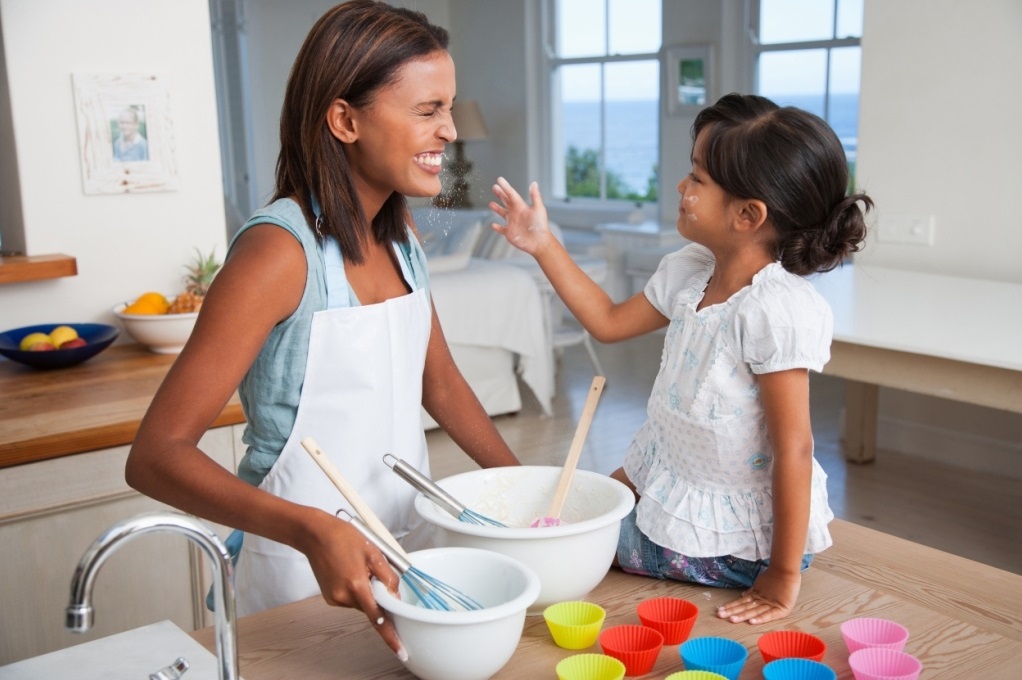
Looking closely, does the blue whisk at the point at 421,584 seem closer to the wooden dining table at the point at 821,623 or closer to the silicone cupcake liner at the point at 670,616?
the wooden dining table at the point at 821,623

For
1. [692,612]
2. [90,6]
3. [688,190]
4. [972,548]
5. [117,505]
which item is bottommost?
[972,548]

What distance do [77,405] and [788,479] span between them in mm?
1276

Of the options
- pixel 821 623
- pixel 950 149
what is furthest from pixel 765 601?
pixel 950 149

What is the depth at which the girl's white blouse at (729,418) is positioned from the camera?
117cm

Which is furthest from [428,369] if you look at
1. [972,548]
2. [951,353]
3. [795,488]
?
[972,548]

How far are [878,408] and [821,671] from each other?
295cm

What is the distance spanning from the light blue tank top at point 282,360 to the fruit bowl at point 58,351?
3.21ft

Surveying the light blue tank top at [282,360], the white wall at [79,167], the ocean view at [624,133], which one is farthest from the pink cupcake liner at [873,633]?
the ocean view at [624,133]

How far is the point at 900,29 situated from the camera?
334 cm

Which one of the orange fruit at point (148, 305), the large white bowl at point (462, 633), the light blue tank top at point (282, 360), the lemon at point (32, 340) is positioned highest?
the light blue tank top at point (282, 360)

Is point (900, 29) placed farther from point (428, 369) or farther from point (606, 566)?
point (606, 566)

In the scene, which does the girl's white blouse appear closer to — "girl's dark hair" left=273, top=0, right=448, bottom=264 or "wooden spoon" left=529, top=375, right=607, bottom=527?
"wooden spoon" left=529, top=375, right=607, bottom=527

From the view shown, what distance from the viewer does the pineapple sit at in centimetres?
226

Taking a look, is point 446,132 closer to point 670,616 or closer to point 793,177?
point 793,177
